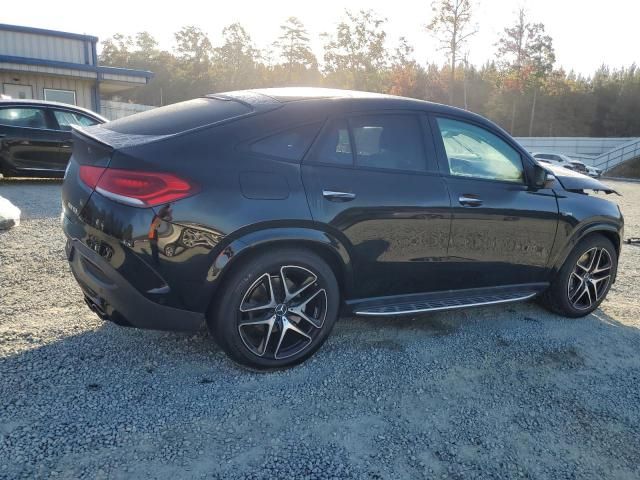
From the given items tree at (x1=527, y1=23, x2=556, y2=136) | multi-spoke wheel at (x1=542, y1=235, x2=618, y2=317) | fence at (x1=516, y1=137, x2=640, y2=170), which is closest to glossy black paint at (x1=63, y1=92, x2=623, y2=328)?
multi-spoke wheel at (x1=542, y1=235, x2=618, y2=317)

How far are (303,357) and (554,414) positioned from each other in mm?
1495

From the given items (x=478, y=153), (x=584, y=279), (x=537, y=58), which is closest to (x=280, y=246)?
(x=478, y=153)

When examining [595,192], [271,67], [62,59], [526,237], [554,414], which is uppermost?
[271,67]

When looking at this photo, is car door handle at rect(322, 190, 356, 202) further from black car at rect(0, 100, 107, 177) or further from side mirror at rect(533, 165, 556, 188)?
black car at rect(0, 100, 107, 177)

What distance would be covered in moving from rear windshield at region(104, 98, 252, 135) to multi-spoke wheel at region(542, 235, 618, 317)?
300 centimetres

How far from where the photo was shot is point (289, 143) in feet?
10.4

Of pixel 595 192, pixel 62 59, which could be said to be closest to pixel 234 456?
pixel 595 192

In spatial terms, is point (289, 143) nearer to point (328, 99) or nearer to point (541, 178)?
point (328, 99)

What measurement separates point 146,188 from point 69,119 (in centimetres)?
829

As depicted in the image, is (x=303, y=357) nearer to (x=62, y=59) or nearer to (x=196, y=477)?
(x=196, y=477)

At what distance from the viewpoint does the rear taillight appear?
107 inches

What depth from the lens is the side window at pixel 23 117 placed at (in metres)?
9.22

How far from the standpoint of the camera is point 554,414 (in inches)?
116

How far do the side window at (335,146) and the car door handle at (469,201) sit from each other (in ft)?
2.97
